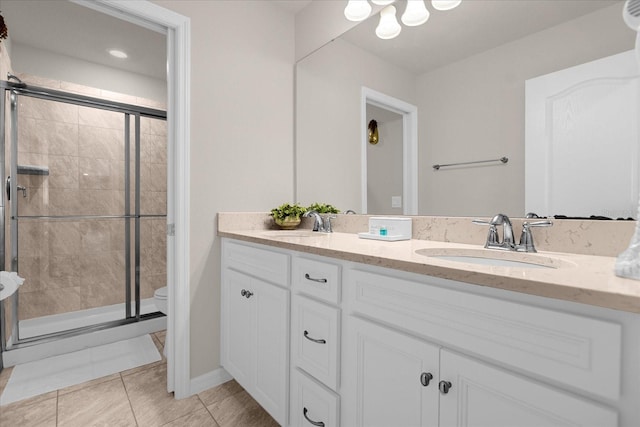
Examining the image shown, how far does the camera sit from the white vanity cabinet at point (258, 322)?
132 cm

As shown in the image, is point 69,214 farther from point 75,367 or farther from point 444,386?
point 444,386

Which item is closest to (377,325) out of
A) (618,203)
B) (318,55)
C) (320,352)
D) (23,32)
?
(320,352)

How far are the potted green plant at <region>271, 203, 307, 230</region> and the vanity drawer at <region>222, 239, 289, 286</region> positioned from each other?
36cm

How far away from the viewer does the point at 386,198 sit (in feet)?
5.63

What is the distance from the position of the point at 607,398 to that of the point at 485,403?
0.22 m

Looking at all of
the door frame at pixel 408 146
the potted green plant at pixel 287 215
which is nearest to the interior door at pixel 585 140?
the door frame at pixel 408 146

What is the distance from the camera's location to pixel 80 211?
9.03ft

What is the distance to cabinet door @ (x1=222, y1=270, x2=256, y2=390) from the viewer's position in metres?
1.54

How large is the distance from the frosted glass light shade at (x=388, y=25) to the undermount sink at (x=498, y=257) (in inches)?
45.0

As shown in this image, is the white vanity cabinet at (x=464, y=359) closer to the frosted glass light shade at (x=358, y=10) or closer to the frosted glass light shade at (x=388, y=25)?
the frosted glass light shade at (x=388, y=25)

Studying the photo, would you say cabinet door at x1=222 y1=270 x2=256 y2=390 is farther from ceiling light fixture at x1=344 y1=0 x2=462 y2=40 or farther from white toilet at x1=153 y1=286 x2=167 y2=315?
ceiling light fixture at x1=344 y1=0 x2=462 y2=40

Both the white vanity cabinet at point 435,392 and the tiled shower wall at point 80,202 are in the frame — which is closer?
the white vanity cabinet at point 435,392

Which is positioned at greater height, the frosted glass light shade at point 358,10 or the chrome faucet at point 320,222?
the frosted glass light shade at point 358,10

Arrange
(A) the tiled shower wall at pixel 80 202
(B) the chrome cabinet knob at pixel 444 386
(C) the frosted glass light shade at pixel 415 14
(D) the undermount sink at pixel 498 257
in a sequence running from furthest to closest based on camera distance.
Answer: (A) the tiled shower wall at pixel 80 202
(C) the frosted glass light shade at pixel 415 14
(D) the undermount sink at pixel 498 257
(B) the chrome cabinet knob at pixel 444 386
